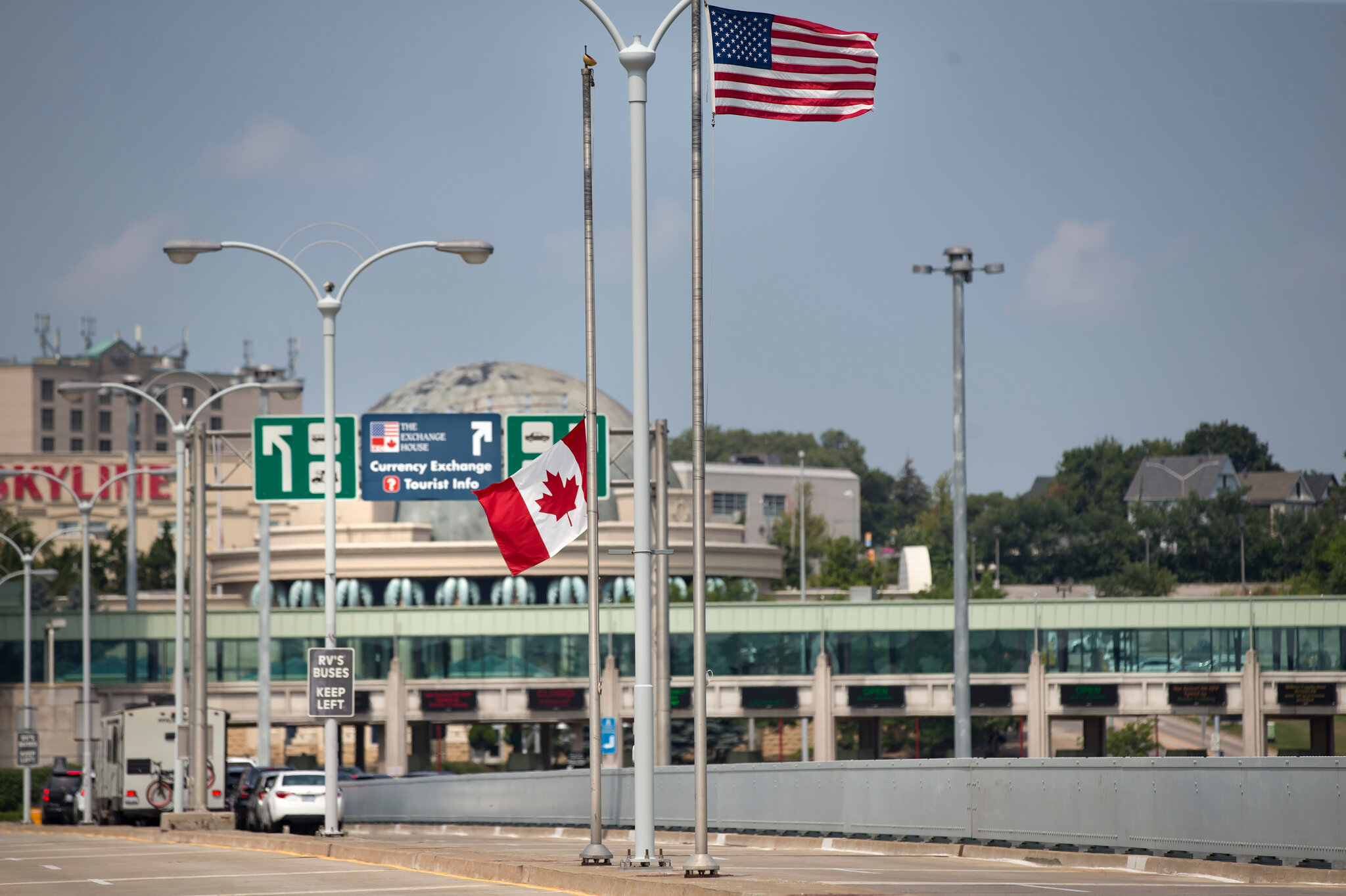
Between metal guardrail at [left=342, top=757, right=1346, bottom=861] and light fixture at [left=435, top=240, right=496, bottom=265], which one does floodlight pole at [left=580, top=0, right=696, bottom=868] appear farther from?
light fixture at [left=435, top=240, right=496, bottom=265]

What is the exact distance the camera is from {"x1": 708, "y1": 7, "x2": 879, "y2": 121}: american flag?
17.8 metres

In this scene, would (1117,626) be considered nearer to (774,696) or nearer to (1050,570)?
(774,696)

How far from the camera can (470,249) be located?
29.3 m

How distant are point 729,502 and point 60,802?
4651 inches

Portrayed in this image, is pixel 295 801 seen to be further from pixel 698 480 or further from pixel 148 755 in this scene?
pixel 698 480

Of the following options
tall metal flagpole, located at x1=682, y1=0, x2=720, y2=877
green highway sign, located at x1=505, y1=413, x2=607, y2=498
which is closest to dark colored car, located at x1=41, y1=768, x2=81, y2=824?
green highway sign, located at x1=505, y1=413, x2=607, y2=498

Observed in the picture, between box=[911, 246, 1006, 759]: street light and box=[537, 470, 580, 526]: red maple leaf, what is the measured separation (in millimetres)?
16708

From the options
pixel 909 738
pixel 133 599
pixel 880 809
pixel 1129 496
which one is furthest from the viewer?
pixel 1129 496

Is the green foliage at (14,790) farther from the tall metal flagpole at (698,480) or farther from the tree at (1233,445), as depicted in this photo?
the tree at (1233,445)

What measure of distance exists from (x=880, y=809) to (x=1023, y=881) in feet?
25.1

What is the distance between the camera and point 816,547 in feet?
436

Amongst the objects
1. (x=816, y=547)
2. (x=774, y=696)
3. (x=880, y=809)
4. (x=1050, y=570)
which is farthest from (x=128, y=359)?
(x=880, y=809)

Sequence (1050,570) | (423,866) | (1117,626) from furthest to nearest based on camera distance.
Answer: (1050,570) < (1117,626) < (423,866)

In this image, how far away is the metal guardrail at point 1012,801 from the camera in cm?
1816
